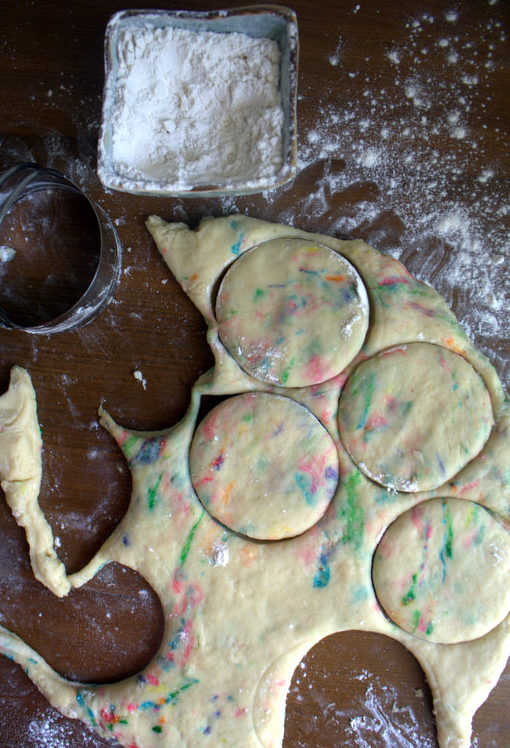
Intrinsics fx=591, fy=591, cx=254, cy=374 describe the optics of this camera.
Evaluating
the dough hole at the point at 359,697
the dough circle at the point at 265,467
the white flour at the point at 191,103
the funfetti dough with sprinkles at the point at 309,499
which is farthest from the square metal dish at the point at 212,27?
the dough hole at the point at 359,697

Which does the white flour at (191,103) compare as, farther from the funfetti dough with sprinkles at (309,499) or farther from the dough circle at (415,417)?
the dough circle at (415,417)

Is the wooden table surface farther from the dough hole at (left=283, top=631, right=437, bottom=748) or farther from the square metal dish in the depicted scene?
the dough hole at (left=283, top=631, right=437, bottom=748)

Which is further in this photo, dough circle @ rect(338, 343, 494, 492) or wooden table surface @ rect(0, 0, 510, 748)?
wooden table surface @ rect(0, 0, 510, 748)

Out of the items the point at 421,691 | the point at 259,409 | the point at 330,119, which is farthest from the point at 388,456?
the point at 330,119

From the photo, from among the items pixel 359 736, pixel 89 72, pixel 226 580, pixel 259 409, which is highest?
pixel 89 72

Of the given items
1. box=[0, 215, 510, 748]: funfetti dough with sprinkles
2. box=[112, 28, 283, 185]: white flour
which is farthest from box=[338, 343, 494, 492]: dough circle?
box=[112, 28, 283, 185]: white flour

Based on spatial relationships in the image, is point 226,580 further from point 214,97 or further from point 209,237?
point 214,97
